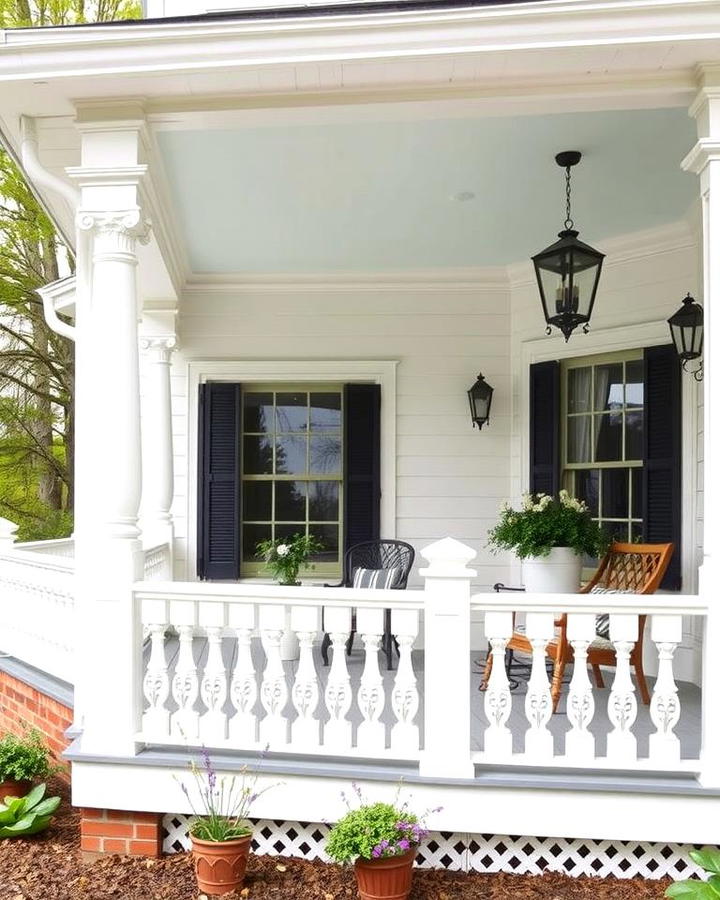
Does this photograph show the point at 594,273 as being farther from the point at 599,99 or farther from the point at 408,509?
the point at 408,509

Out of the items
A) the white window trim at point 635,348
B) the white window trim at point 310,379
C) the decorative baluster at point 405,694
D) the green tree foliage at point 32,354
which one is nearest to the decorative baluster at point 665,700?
the decorative baluster at point 405,694

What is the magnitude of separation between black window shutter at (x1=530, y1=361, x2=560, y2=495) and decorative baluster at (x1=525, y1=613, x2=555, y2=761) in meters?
2.76

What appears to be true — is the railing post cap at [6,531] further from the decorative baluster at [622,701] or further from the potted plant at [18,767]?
the decorative baluster at [622,701]

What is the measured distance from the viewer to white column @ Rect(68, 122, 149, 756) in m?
3.10

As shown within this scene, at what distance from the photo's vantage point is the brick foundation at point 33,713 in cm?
407

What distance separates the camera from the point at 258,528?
628 cm

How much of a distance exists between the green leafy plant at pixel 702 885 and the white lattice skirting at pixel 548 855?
0.24 meters

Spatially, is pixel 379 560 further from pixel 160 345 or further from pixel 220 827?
pixel 220 827

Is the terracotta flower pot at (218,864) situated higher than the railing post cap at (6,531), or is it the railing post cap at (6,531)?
the railing post cap at (6,531)

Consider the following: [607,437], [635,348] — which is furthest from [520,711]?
[635,348]

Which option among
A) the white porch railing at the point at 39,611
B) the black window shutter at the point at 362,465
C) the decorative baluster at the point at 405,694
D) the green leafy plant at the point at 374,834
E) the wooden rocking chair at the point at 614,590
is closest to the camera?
the green leafy plant at the point at 374,834

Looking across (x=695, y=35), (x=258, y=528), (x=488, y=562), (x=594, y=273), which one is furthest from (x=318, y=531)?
(x=695, y=35)

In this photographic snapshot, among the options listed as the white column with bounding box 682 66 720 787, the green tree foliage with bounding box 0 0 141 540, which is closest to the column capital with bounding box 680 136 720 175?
the white column with bounding box 682 66 720 787

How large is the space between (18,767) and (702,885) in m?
2.90
